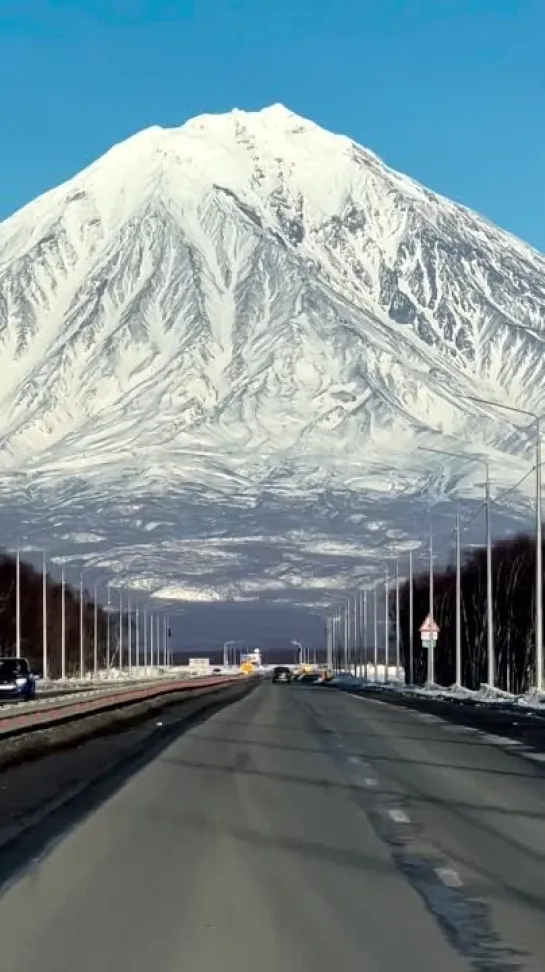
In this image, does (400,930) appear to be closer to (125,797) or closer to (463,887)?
(463,887)

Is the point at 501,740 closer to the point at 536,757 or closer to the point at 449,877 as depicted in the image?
the point at 536,757

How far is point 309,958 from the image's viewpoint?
11.9 m

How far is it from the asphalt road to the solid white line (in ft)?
0.10

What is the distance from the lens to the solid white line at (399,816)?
68.0 ft

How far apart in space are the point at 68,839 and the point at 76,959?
7013mm

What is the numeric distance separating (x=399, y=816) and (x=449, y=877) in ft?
18.5

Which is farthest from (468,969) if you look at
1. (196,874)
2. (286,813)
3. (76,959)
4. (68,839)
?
(286,813)

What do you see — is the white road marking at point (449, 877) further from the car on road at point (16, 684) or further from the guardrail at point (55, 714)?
the car on road at point (16, 684)

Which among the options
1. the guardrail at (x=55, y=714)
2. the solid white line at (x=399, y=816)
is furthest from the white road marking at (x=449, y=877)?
the guardrail at (x=55, y=714)

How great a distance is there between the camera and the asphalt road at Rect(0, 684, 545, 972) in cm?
1214

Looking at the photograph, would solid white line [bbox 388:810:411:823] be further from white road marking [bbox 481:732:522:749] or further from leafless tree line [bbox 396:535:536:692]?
leafless tree line [bbox 396:535:536:692]

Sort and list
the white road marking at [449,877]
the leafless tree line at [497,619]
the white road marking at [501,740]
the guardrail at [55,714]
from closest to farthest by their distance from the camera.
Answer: the white road marking at [449,877]
the white road marking at [501,740]
the guardrail at [55,714]
the leafless tree line at [497,619]

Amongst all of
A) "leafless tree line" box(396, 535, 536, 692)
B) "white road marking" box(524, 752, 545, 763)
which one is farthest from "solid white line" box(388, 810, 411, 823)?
"leafless tree line" box(396, 535, 536, 692)

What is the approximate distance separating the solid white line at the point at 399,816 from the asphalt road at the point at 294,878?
31mm
